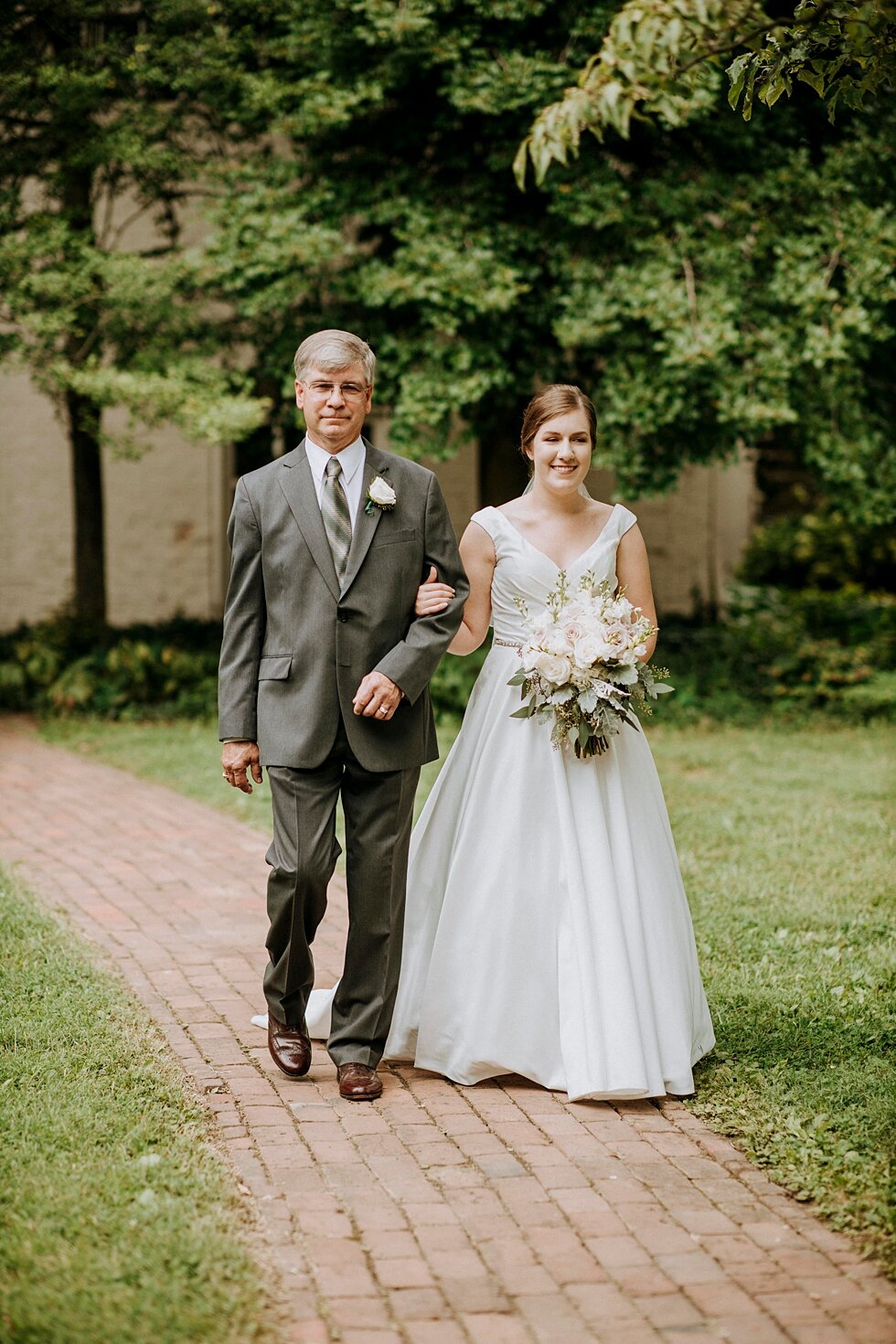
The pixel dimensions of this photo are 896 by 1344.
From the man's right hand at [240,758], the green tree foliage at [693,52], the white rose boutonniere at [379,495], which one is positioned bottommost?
the man's right hand at [240,758]

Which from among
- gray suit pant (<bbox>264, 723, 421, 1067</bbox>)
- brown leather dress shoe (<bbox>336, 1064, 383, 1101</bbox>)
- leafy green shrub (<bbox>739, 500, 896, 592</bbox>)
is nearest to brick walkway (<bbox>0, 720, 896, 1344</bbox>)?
brown leather dress shoe (<bbox>336, 1064, 383, 1101</bbox>)

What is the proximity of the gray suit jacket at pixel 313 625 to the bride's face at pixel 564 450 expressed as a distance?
52 cm

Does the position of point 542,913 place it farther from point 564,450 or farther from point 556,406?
point 556,406

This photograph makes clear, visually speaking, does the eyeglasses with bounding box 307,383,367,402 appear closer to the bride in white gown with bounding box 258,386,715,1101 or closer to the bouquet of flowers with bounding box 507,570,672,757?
the bride in white gown with bounding box 258,386,715,1101

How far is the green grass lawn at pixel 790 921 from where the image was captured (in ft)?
12.7

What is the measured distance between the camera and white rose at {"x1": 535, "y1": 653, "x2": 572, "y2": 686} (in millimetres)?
4227

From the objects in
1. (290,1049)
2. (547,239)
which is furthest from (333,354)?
(547,239)

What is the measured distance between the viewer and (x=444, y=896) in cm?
446

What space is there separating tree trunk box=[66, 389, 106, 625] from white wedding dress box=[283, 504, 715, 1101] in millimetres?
8748

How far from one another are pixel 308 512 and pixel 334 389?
0.37 meters

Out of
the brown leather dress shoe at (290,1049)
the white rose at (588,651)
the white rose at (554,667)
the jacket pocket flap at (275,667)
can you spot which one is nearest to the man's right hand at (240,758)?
the jacket pocket flap at (275,667)

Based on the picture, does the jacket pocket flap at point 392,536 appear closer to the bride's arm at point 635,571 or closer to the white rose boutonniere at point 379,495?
the white rose boutonniere at point 379,495

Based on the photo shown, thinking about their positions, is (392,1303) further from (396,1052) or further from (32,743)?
(32,743)

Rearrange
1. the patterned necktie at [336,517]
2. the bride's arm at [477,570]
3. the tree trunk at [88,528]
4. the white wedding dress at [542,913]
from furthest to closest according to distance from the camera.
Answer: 1. the tree trunk at [88,528]
2. the bride's arm at [477,570]
3. the white wedding dress at [542,913]
4. the patterned necktie at [336,517]
